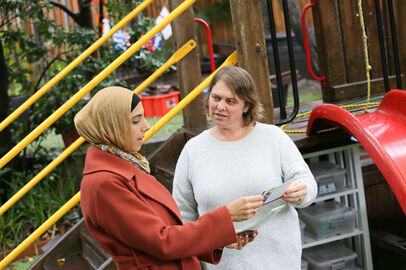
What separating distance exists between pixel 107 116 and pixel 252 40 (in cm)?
170

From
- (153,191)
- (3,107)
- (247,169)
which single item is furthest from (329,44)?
(153,191)

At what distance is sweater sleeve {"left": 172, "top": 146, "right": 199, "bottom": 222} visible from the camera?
254 centimetres

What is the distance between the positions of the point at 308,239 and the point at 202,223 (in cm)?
224

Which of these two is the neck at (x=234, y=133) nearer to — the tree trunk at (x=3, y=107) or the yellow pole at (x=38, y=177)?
the yellow pole at (x=38, y=177)

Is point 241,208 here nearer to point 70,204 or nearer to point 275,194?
point 275,194

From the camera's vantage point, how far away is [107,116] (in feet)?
5.31

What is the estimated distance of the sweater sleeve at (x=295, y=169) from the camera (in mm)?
2352

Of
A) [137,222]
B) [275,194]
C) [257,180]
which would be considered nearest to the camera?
[137,222]

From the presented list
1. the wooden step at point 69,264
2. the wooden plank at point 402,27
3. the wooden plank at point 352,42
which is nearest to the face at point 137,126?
the wooden step at point 69,264

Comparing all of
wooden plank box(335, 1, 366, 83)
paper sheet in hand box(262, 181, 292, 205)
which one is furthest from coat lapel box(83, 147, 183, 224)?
wooden plank box(335, 1, 366, 83)

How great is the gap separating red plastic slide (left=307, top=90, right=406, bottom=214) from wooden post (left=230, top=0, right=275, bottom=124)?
367 mm

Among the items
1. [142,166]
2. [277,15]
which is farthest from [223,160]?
[277,15]

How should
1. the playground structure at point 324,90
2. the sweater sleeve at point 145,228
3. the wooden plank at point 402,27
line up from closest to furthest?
the sweater sleeve at point 145,228 → the playground structure at point 324,90 → the wooden plank at point 402,27

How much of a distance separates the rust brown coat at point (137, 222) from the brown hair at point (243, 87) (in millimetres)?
808
